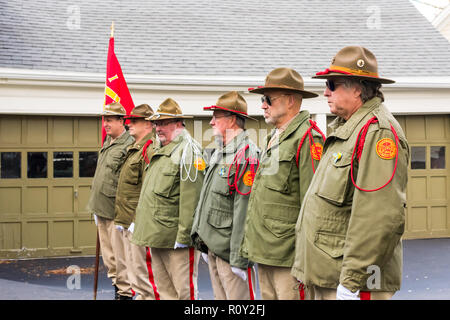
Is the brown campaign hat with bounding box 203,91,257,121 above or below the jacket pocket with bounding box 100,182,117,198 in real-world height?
above

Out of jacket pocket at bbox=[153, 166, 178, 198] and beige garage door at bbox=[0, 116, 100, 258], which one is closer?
jacket pocket at bbox=[153, 166, 178, 198]

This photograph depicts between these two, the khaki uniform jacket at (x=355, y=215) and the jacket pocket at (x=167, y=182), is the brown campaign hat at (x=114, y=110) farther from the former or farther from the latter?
the khaki uniform jacket at (x=355, y=215)

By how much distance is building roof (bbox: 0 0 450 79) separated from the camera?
1123cm

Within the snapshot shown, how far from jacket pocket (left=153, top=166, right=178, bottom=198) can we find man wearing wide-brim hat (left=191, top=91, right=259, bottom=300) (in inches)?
34.9

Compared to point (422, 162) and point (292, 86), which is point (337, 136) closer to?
point (292, 86)

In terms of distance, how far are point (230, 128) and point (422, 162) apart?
7.95m

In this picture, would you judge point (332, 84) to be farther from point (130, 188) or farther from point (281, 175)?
point (130, 188)

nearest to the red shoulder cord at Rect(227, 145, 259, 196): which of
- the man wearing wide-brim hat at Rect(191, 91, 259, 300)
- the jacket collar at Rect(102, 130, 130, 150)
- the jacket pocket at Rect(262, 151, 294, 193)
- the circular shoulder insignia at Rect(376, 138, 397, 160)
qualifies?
the man wearing wide-brim hat at Rect(191, 91, 259, 300)

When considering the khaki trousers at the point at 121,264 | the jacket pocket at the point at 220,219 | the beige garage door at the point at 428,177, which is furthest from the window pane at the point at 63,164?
the beige garage door at the point at 428,177

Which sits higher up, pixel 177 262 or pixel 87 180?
pixel 87 180

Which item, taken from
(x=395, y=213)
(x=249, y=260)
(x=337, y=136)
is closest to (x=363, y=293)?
(x=395, y=213)

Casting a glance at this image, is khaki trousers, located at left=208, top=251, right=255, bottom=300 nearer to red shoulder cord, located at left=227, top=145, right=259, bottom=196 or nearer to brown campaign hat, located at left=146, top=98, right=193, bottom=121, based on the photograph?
red shoulder cord, located at left=227, top=145, right=259, bottom=196

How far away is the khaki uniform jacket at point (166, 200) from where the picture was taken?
19.0ft

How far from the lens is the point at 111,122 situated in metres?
8.09
